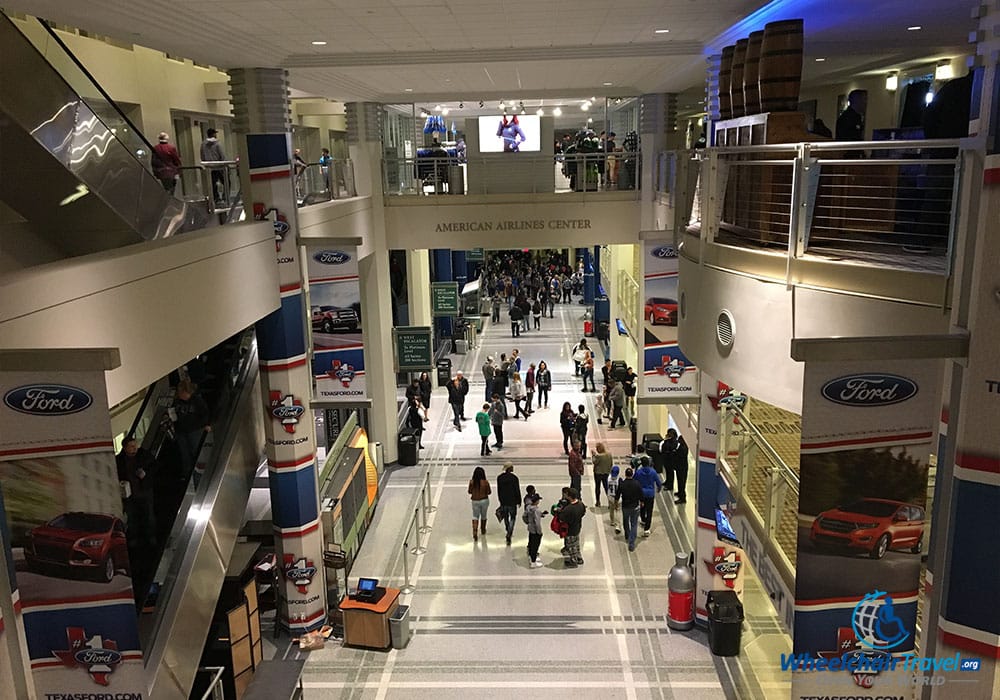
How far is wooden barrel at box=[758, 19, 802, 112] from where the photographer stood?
5539 mm

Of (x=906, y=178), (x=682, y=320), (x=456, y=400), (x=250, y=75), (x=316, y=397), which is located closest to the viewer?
(x=906, y=178)

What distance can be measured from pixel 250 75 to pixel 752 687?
31.9ft

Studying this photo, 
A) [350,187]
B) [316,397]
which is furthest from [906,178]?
[350,187]

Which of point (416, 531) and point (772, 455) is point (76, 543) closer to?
point (772, 455)

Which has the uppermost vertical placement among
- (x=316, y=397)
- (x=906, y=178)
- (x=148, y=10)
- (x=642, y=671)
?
(x=148, y=10)

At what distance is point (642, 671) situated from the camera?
9.31 metres

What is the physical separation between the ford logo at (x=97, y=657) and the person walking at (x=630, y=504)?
8596 millimetres

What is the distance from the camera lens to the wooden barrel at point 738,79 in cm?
626

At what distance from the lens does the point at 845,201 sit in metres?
5.51

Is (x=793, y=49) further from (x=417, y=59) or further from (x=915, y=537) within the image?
(x=417, y=59)

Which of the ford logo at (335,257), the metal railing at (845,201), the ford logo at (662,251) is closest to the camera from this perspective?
the metal railing at (845,201)

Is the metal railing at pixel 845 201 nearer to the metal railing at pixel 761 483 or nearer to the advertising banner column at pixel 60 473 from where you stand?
the metal railing at pixel 761 483

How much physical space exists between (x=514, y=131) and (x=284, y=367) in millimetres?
9224

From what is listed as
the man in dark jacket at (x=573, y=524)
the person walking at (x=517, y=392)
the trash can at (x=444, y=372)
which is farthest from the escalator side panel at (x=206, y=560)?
the trash can at (x=444, y=372)
